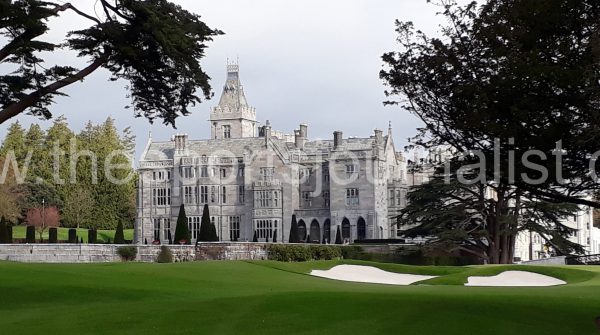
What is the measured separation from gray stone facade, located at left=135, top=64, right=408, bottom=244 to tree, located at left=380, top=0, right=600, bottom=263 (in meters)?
50.9

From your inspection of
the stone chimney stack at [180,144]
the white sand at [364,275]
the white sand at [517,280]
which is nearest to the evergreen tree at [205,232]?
the white sand at [364,275]

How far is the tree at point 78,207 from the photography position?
80.0 m

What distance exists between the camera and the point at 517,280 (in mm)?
33031

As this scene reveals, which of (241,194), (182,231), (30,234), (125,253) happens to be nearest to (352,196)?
(241,194)

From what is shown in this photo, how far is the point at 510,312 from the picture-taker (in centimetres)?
1529

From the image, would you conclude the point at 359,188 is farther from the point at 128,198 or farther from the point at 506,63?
the point at 506,63

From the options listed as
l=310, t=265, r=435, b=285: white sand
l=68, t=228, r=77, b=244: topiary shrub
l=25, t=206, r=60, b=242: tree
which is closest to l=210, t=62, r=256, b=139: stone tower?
l=25, t=206, r=60, b=242: tree

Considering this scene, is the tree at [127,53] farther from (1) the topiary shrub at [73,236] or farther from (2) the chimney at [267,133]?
(2) the chimney at [267,133]

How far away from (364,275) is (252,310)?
2036 cm

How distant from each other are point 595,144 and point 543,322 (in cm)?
302

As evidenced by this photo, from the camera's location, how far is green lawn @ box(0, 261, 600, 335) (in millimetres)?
13508

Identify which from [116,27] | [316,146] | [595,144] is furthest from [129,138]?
[595,144]

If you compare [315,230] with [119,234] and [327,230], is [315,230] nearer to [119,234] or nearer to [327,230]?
[327,230]

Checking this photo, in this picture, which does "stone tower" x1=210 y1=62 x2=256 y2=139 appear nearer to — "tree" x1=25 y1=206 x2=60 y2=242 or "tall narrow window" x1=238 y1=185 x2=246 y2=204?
"tall narrow window" x1=238 y1=185 x2=246 y2=204
